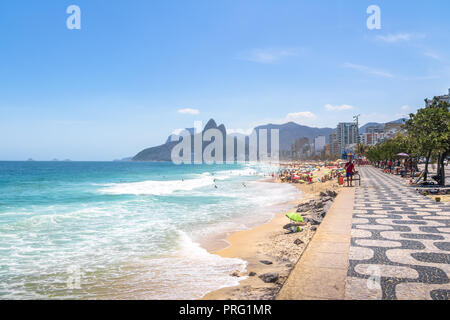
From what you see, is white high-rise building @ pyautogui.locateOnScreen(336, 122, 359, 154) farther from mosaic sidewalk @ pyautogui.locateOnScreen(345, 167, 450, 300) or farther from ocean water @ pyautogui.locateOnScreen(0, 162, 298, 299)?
mosaic sidewalk @ pyautogui.locateOnScreen(345, 167, 450, 300)

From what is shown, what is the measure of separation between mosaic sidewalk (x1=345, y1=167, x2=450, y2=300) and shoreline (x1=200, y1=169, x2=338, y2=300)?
1012 millimetres

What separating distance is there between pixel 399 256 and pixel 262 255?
10.2 feet

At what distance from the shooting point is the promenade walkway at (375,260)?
3199 mm

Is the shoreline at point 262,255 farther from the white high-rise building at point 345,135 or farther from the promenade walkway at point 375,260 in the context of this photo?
the white high-rise building at point 345,135

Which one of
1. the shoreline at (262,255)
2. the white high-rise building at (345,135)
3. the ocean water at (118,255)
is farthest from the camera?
the white high-rise building at (345,135)

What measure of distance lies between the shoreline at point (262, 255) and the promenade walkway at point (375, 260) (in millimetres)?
462

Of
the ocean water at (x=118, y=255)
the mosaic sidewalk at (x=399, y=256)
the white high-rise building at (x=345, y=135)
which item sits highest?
the white high-rise building at (x=345, y=135)

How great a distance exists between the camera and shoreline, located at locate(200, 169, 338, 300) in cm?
443

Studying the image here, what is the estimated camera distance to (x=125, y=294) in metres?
4.97

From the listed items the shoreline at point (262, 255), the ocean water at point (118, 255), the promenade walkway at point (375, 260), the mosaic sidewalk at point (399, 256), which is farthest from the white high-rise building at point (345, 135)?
the promenade walkway at point (375, 260)

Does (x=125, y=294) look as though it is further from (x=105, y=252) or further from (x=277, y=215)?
(x=277, y=215)

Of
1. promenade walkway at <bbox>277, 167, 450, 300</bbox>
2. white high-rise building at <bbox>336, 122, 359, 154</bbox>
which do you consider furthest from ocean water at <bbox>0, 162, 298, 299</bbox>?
white high-rise building at <bbox>336, 122, 359, 154</bbox>

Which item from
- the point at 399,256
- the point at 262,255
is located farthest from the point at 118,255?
the point at 399,256
